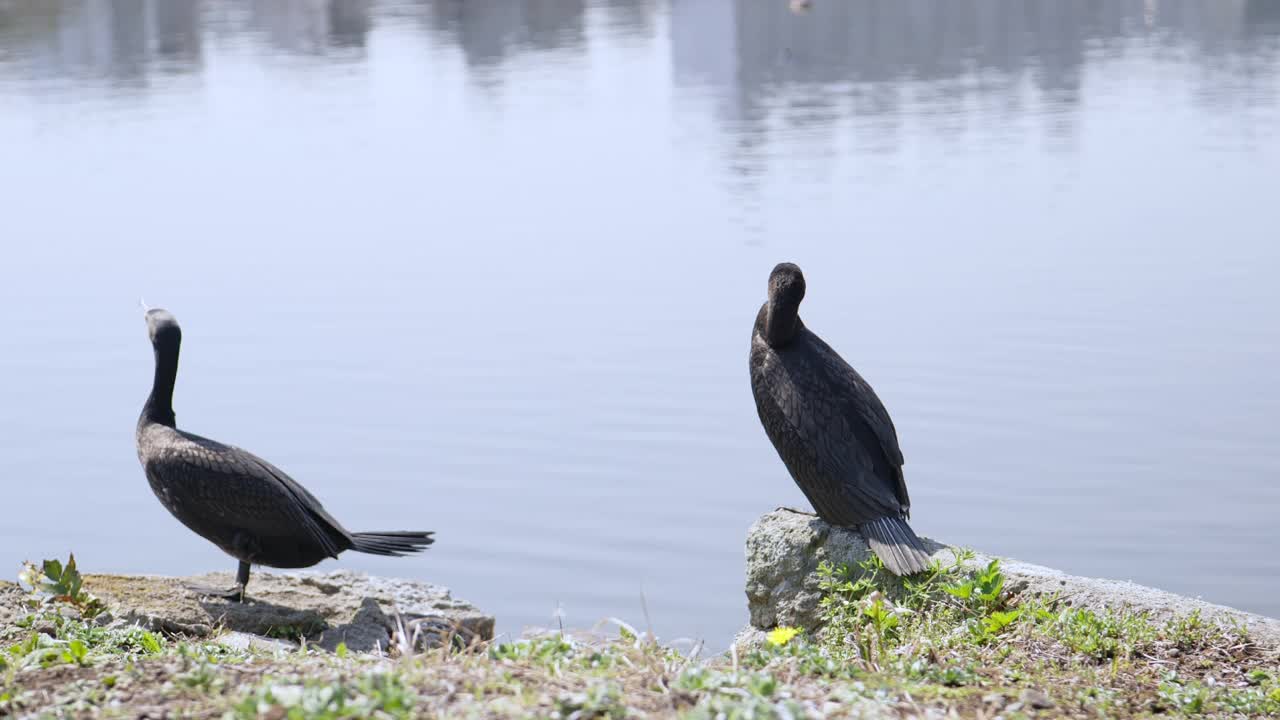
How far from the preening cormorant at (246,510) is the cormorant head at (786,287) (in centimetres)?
216

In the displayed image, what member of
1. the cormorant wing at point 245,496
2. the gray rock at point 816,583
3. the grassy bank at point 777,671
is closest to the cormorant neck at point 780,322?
the gray rock at point 816,583

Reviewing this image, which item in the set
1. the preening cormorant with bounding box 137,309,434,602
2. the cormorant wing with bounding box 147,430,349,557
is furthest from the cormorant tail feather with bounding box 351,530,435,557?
the cormorant wing with bounding box 147,430,349,557

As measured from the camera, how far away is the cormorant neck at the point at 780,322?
647 cm

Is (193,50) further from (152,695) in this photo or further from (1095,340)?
(152,695)

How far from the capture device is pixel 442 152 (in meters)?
24.8

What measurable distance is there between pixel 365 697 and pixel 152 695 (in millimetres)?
640

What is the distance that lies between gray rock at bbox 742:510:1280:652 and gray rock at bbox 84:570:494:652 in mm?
1276

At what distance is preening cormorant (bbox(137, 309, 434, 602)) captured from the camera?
700 centimetres

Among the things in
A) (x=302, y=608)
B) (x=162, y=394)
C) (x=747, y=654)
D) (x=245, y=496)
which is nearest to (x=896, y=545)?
(x=747, y=654)

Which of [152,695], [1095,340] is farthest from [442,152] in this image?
[152,695]

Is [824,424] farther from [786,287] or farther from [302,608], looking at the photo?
[302,608]

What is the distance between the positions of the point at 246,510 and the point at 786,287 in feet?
9.10

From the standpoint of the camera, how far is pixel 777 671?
4.37 m

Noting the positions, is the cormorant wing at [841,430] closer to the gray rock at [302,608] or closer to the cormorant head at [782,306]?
the cormorant head at [782,306]
